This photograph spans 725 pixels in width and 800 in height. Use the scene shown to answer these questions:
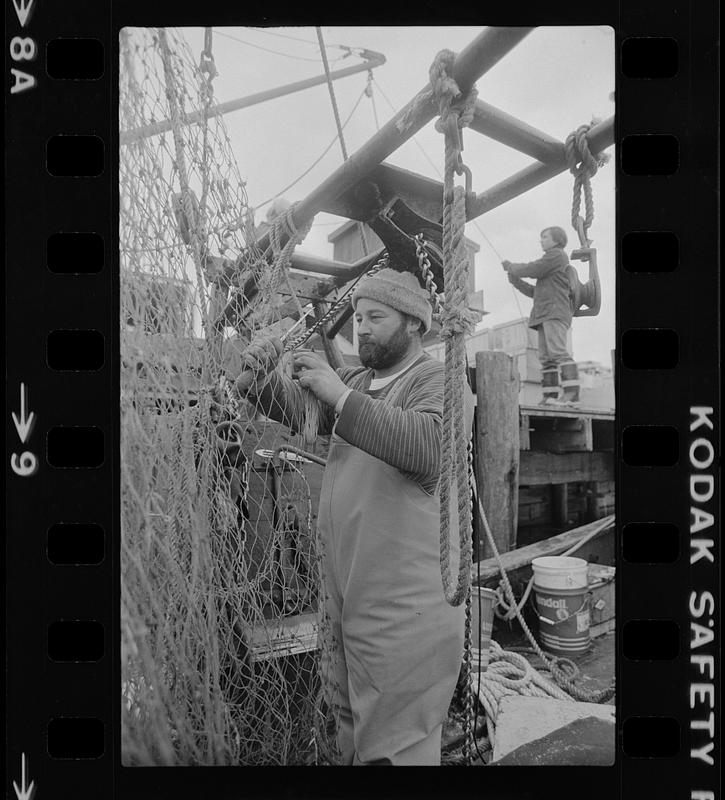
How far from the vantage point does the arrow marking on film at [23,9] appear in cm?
99

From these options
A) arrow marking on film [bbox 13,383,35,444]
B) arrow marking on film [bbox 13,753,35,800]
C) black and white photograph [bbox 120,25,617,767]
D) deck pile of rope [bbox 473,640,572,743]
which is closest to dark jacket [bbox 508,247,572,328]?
black and white photograph [bbox 120,25,617,767]

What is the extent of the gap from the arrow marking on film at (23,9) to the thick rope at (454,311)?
0.88 meters

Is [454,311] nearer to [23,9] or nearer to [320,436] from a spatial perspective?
[320,436]

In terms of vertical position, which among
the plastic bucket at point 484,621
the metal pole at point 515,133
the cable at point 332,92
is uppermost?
the cable at point 332,92

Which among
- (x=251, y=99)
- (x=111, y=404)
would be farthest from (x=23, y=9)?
(x=111, y=404)

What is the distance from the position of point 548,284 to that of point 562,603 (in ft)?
3.25

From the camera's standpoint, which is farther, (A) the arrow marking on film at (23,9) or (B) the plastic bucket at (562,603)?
(B) the plastic bucket at (562,603)

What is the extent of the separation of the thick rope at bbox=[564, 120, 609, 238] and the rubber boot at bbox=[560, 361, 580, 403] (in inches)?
13.7

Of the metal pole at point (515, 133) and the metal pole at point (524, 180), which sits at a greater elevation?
the metal pole at point (515, 133)

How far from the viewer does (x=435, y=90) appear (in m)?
0.94

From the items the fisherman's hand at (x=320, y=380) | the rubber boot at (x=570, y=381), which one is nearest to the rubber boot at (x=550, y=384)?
the rubber boot at (x=570, y=381)

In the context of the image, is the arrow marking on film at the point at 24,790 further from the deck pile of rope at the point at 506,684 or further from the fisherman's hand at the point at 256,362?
the deck pile of rope at the point at 506,684

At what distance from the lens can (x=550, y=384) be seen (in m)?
1.49

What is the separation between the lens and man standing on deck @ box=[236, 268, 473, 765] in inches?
41.3
